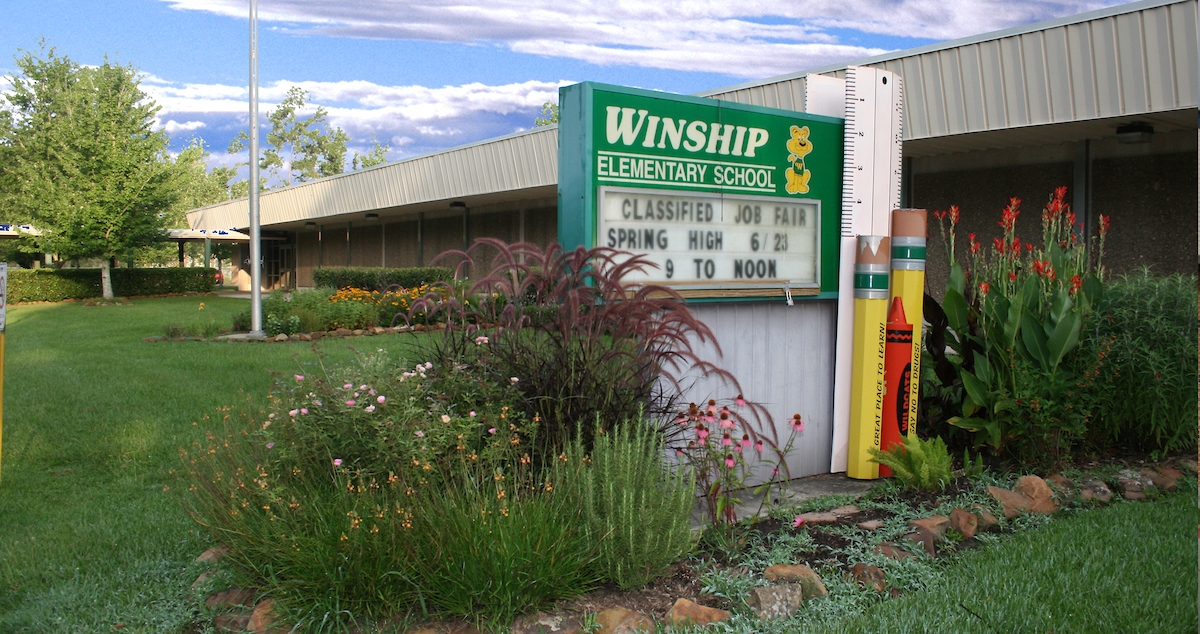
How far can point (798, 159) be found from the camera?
578 cm

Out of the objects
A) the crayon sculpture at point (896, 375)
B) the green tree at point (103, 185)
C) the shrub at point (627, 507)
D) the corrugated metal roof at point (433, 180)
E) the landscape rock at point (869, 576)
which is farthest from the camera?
the green tree at point (103, 185)

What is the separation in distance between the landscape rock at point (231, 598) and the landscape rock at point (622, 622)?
1.61 metres

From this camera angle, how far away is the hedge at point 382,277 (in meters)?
23.6

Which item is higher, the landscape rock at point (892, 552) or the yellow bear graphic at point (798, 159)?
the yellow bear graphic at point (798, 159)

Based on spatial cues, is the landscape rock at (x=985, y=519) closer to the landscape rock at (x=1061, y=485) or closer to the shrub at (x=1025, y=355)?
the landscape rock at (x=1061, y=485)

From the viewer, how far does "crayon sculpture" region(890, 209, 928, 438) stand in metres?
5.72

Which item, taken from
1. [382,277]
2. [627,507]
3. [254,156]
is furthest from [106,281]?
[627,507]

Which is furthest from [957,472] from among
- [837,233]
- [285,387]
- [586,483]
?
[285,387]

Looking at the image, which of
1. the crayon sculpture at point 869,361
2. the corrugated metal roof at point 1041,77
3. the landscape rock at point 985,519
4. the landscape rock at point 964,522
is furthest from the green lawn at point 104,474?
the corrugated metal roof at point 1041,77

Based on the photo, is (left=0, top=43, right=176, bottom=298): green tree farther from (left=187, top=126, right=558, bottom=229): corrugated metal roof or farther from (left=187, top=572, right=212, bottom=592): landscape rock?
(left=187, top=572, right=212, bottom=592): landscape rock

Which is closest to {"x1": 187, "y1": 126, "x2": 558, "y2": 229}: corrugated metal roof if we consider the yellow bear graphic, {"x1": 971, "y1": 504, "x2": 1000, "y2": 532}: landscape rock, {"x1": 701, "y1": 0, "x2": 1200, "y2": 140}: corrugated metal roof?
{"x1": 701, "y1": 0, "x2": 1200, "y2": 140}: corrugated metal roof

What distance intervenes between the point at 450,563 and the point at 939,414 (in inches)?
177

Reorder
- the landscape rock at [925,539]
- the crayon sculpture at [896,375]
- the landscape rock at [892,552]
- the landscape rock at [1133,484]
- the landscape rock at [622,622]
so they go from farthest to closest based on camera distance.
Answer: the crayon sculpture at [896,375], the landscape rock at [1133,484], the landscape rock at [925,539], the landscape rock at [892,552], the landscape rock at [622,622]

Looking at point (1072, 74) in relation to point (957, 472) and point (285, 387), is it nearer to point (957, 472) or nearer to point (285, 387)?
point (957, 472)
